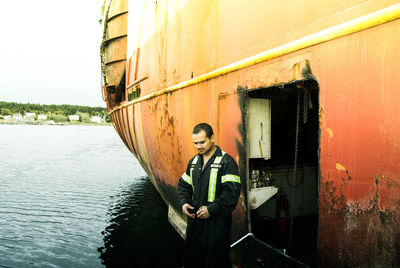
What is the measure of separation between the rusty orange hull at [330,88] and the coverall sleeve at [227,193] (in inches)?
22.9

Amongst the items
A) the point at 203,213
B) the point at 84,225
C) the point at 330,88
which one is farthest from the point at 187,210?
the point at 84,225

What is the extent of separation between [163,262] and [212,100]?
9.16 feet

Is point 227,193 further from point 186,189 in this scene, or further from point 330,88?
point 330,88

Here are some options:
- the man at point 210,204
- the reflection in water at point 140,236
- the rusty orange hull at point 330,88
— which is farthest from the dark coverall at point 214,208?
the reflection in water at point 140,236

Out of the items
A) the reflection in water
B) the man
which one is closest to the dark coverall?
the man

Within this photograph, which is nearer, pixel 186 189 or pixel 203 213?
pixel 203 213

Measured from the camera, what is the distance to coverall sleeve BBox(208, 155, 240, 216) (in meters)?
2.26

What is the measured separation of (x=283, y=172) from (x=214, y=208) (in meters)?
2.61

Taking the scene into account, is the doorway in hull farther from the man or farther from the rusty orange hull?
the man

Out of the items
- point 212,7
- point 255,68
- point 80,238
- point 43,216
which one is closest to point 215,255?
point 255,68

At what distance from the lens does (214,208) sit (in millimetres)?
2256

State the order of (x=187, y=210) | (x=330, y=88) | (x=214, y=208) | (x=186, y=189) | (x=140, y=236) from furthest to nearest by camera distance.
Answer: (x=140, y=236) < (x=186, y=189) < (x=187, y=210) < (x=214, y=208) < (x=330, y=88)

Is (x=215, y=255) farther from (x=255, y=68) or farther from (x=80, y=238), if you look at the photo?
(x=80, y=238)

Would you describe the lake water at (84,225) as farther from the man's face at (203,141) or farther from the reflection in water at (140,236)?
the man's face at (203,141)
